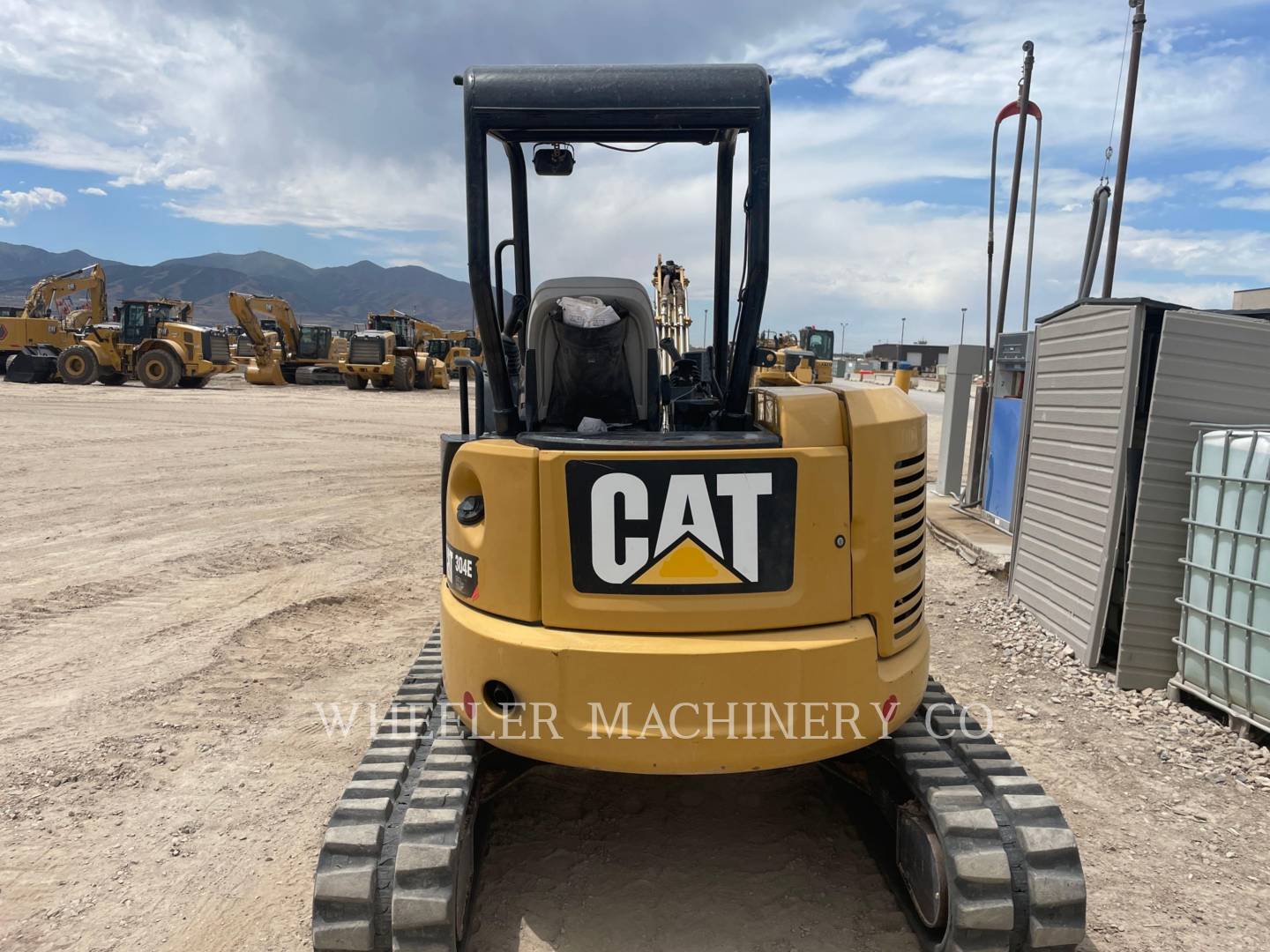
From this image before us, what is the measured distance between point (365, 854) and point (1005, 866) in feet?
6.46

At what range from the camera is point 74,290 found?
34.3 m

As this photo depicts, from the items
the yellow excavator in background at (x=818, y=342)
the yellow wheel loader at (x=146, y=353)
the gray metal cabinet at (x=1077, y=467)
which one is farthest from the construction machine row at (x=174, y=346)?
the gray metal cabinet at (x=1077, y=467)

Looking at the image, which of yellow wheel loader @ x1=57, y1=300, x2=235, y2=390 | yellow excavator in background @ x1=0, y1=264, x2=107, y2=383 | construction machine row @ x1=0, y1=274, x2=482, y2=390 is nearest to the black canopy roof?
construction machine row @ x1=0, y1=274, x2=482, y2=390

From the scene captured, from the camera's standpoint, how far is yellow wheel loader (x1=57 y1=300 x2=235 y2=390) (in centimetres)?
2980

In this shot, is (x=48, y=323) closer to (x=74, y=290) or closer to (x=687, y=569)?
(x=74, y=290)

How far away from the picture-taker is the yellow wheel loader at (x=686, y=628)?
2.69 meters

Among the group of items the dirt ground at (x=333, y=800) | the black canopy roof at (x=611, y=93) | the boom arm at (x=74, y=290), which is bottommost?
the dirt ground at (x=333, y=800)

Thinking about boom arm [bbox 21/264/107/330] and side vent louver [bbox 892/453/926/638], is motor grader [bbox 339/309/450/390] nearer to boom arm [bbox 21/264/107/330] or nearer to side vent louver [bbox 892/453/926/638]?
boom arm [bbox 21/264/107/330]

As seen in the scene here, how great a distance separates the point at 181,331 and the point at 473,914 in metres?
31.3

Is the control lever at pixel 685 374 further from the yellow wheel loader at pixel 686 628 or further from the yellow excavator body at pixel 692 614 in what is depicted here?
the yellow excavator body at pixel 692 614

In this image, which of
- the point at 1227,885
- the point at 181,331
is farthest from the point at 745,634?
the point at 181,331

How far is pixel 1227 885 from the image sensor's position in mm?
3455

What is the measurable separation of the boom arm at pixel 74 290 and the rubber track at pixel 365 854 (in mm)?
37068

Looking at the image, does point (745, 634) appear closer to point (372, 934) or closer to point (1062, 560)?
point (372, 934)
